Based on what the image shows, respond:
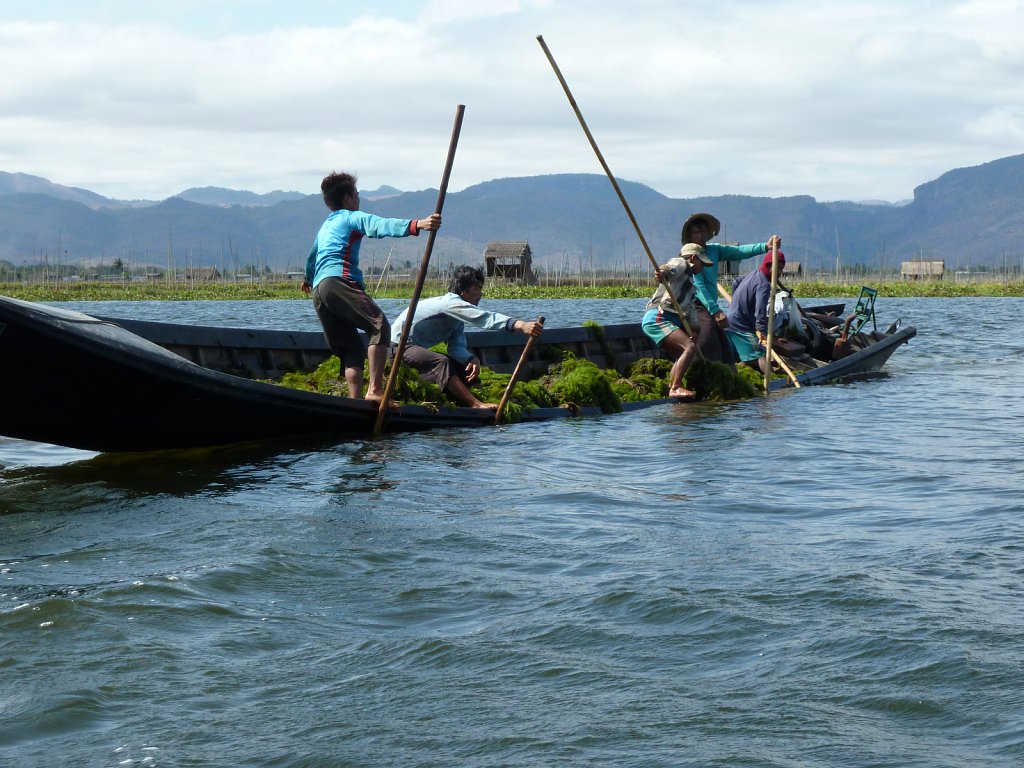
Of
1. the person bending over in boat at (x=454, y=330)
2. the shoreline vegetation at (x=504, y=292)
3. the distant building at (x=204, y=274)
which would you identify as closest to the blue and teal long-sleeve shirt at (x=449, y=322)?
the person bending over in boat at (x=454, y=330)

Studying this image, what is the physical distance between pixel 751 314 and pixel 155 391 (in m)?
8.11

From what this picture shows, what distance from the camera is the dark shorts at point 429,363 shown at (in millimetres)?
10367

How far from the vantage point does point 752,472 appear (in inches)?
340

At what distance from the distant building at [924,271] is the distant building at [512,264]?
38.2 metres

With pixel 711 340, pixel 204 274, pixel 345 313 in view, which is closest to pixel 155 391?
pixel 345 313

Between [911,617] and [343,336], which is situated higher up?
[343,336]

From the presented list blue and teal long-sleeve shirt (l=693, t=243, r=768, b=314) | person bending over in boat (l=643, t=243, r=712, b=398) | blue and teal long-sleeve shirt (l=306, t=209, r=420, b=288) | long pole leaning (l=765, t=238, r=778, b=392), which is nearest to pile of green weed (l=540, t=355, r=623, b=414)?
person bending over in boat (l=643, t=243, r=712, b=398)

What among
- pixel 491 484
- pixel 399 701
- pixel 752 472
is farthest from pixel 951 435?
pixel 399 701

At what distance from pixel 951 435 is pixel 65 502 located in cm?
793

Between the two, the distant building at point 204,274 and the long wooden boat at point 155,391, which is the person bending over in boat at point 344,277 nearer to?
the long wooden boat at point 155,391

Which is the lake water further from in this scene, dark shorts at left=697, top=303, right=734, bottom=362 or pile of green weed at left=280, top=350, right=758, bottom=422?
dark shorts at left=697, top=303, right=734, bottom=362

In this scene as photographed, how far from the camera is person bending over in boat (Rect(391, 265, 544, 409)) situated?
31.4 feet

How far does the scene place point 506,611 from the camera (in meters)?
4.92

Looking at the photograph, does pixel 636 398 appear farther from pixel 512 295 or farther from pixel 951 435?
pixel 512 295
